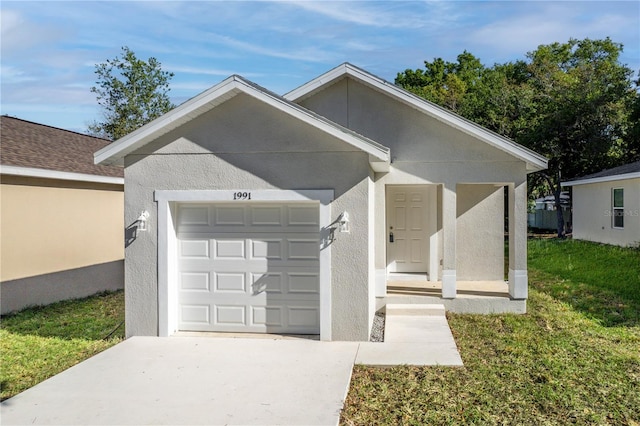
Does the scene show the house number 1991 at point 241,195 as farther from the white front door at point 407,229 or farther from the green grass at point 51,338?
the white front door at point 407,229

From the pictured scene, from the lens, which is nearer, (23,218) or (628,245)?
(23,218)

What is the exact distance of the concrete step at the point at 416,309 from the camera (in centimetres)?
991

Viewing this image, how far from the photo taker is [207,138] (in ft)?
26.4

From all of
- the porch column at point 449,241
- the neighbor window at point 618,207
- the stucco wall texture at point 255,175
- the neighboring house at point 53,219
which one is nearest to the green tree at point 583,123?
the neighbor window at point 618,207

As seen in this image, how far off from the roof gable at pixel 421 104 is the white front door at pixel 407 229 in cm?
271

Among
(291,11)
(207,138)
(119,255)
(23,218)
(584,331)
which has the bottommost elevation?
(584,331)

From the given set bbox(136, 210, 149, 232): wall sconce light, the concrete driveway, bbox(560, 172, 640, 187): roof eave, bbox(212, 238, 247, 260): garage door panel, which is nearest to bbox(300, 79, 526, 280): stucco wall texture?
bbox(212, 238, 247, 260): garage door panel

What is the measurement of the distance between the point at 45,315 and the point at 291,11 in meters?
8.72

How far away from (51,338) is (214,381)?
13.6 feet

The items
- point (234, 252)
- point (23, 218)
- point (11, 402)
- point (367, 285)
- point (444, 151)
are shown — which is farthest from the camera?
point (23, 218)

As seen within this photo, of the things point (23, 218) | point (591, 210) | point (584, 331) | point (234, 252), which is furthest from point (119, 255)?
point (591, 210)

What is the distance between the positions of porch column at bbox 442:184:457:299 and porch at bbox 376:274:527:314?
0.88ft

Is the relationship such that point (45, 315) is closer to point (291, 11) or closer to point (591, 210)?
point (291, 11)

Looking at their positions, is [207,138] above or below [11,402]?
above
